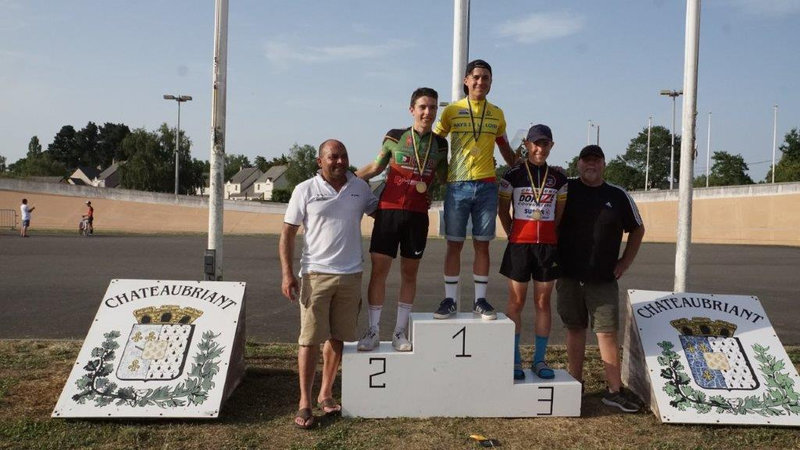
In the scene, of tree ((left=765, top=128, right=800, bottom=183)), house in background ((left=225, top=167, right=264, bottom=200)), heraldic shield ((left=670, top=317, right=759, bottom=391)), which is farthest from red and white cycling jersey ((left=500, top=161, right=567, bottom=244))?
house in background ((left=225, top=167, right=264, bottom=200))

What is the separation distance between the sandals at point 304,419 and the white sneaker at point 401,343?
2.67 feet

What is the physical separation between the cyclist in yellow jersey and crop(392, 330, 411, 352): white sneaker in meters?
0.30

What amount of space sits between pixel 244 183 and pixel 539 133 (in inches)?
4920

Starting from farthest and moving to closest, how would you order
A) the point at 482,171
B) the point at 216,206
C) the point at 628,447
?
the point at 216,206
the point at 482,171
the point at 628,447

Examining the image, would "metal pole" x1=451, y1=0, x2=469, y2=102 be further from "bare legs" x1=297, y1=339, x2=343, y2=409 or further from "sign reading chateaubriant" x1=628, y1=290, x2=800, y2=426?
"bare legs" x1=297, y1=339, x2=343, y2=409

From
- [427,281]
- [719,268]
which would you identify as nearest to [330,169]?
[427,281]

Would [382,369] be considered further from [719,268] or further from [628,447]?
[719,268]

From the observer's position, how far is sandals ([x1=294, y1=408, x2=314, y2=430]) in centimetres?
448

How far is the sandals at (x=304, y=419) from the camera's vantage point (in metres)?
4.48

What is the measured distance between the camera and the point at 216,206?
19.5 feet

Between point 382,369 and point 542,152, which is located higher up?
point 542,152

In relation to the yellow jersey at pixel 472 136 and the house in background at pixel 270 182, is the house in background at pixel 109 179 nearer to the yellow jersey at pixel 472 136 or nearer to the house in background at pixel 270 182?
the house in background at pixel 270 182

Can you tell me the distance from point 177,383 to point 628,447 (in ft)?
10.5

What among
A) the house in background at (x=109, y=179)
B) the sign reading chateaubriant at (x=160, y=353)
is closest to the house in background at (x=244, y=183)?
the house in background at (x=109, y=179)
